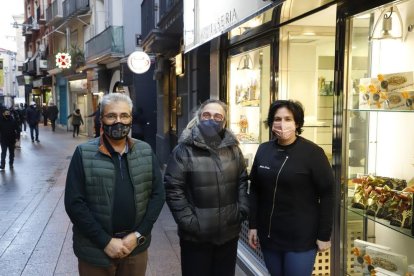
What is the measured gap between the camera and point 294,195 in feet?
10.4

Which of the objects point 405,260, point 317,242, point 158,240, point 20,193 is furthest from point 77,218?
point 20,193

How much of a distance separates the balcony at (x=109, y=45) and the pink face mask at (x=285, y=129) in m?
18.0

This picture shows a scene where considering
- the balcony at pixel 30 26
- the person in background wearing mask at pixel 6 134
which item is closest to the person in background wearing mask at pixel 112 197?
the person in background wearing mask at pixel 6 134

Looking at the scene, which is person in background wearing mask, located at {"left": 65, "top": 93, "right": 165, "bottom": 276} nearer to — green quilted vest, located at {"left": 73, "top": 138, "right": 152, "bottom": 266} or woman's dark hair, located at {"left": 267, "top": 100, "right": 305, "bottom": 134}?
green quilted vest, located at {"left": 73, "top": 138, "right": 152, "bottom": 266}

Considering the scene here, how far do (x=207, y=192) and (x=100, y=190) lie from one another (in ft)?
2.51

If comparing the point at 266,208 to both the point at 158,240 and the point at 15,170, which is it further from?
the point at 15,170

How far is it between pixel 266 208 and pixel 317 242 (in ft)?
1.43

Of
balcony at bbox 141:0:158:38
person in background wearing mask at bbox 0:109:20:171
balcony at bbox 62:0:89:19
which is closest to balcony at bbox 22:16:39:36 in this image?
balcony at bbox 62:0:89:19

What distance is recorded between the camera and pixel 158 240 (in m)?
6.45

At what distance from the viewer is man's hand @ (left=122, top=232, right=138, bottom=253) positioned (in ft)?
10.0

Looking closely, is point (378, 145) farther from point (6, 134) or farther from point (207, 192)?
point (6, 134)

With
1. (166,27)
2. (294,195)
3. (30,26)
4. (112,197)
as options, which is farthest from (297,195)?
(30,26)

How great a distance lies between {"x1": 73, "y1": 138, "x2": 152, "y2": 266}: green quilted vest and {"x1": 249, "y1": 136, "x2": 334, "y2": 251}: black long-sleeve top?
0.92m

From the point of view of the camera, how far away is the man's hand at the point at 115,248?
300 cm
